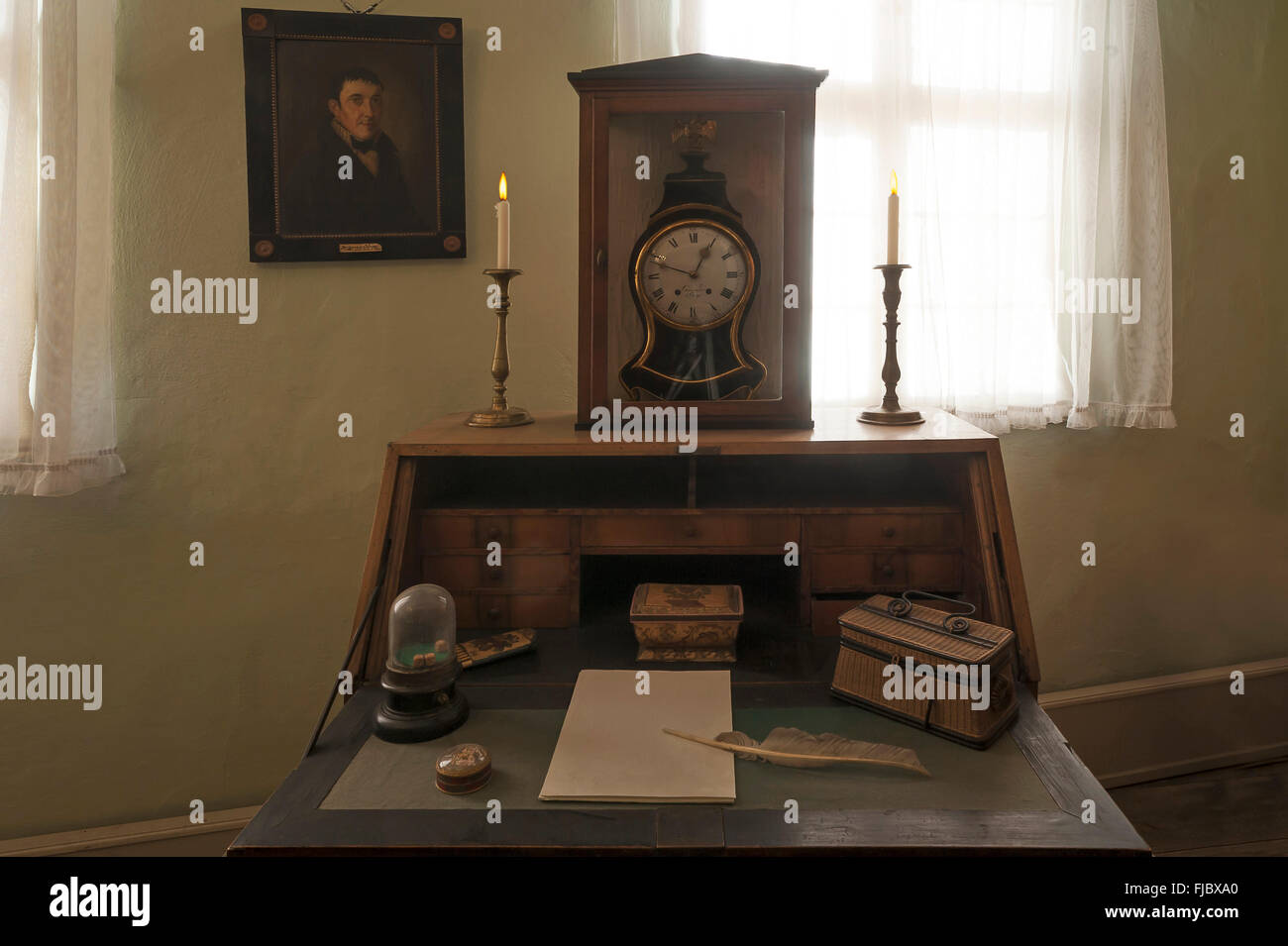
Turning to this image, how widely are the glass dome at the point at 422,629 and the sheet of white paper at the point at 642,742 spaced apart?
198 mm

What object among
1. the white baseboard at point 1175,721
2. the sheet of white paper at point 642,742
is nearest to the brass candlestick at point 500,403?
the sheet of white paper at point 642,742

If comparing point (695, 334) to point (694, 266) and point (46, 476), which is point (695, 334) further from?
point (46, 476)

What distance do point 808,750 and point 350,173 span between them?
1731 millimetres

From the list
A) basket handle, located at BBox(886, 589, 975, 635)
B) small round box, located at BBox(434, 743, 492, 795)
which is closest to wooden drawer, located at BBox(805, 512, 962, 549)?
basket handle, located at BBox(886, 589, 975, 635)

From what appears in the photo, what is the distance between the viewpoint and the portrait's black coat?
1.96 metres

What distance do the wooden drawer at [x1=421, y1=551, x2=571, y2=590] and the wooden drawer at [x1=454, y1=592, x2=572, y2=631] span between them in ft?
0.06

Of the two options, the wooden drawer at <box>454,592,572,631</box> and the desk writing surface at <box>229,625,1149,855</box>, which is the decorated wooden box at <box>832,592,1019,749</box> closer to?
the desk writing surface at <box>229,625,1149,855</box>

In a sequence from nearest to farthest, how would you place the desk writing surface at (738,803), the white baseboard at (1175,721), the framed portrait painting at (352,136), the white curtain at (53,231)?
the desk writing surface at (738,803)
the white curtain at (53,231)
the framed portrait painting at (352,136)
the white baseboard at (1175,721)

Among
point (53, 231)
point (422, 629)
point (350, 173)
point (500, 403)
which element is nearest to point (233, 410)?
point (53, 231)

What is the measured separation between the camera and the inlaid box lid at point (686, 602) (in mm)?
1282

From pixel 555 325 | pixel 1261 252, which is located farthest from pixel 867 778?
pixel 1261 252

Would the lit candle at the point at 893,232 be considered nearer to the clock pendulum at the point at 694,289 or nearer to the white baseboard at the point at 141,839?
the clock pendulum at the point at 694,289
